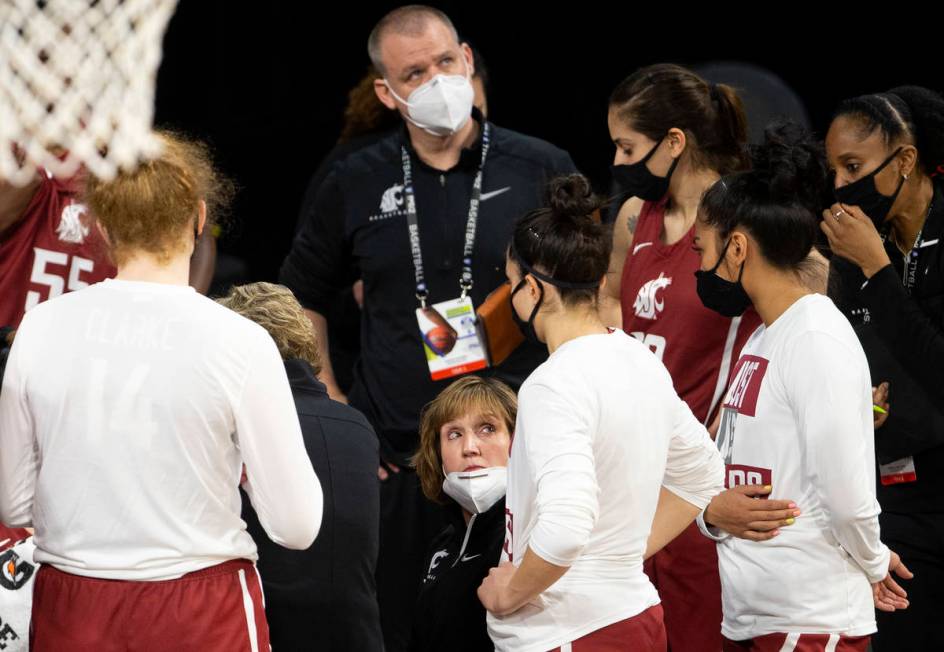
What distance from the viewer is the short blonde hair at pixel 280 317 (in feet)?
9.85

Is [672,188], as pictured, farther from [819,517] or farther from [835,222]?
[819,517]

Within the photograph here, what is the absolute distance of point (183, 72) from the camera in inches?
262

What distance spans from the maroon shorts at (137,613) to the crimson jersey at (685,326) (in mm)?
1564

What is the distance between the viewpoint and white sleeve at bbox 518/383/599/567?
2299 mm

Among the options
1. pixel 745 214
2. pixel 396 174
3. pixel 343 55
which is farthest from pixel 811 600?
pixel 343 55

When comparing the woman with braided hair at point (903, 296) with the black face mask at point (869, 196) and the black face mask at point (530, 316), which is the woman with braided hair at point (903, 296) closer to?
the black face mask at point (869, 196)

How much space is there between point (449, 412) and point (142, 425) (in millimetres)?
1205

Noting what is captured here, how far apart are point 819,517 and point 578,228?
2.57 ft

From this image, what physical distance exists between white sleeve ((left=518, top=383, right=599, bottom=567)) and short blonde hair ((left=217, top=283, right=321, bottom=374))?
768 millimetres

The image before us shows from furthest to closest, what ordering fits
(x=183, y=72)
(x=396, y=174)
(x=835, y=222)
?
(x=183, y=72) → (x=396, y=174) → (x=835, y=222)

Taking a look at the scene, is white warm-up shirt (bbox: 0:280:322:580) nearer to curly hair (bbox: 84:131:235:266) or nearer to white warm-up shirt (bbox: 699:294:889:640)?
curly hair (bbox: 84:131:235:266)

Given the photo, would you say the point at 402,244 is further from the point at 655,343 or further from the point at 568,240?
the point at 568,240

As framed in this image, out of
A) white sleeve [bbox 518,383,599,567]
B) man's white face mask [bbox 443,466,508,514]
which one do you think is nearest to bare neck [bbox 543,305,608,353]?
white sleeve [bbox 518,383,599,567]

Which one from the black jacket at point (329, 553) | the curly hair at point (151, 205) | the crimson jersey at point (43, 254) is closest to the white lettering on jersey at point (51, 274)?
the crimson jersey at point (43, 254)
